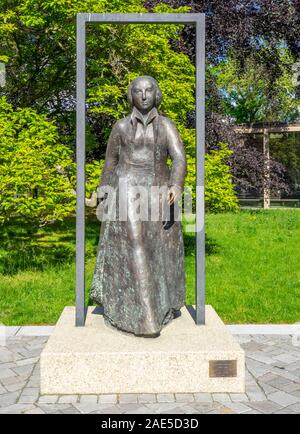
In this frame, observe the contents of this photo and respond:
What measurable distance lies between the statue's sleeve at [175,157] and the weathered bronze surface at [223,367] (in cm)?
154

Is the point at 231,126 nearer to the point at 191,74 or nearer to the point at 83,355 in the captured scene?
the point at 191,74

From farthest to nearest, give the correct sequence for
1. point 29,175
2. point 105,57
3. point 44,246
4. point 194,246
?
point 194,246, point 44,246, point 105,57, point 29,175

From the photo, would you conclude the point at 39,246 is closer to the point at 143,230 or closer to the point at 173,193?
the point at 143,230

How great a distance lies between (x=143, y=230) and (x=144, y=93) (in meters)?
1.23

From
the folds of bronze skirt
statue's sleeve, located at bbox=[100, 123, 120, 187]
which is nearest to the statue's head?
statue's sleeve, located at bbox=[100, 123, 120, 187]

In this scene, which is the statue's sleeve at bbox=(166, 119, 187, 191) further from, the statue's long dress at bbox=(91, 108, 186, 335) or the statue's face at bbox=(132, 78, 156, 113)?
the statue's face at bbox=(132, 78, 156, 113)

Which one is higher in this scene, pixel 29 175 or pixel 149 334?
pixel 29 175

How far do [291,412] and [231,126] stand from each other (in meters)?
14.2

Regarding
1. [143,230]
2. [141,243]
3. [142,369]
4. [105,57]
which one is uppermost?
[105,57]

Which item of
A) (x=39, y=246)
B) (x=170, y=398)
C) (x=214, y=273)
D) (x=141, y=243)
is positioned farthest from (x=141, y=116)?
(x=39, y=246)

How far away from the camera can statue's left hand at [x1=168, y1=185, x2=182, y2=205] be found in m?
3.93

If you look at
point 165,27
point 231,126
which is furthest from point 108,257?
point 231,126

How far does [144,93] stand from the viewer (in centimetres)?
402

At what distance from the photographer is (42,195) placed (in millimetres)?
8328
